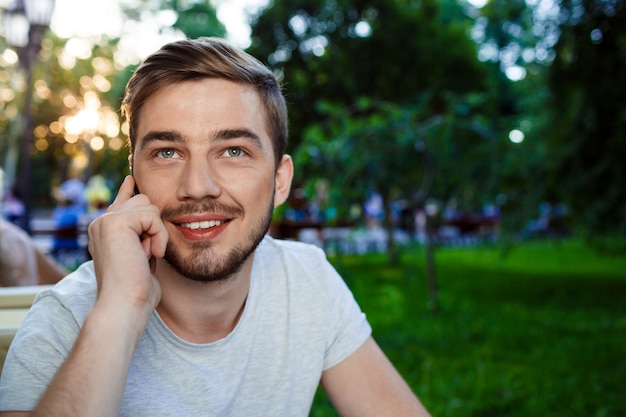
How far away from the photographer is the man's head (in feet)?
5.05

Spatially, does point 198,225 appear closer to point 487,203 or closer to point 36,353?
point 36,353

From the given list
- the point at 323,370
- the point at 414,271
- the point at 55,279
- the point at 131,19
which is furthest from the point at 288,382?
the point at 131,19

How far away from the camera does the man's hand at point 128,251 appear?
1274 millimetres

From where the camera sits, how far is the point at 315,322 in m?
1.70

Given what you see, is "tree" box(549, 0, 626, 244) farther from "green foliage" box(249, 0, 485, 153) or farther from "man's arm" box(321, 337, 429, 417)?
"green foliage" box(249, 0, 485, 153)

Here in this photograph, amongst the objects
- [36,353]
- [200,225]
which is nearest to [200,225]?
[200,225]

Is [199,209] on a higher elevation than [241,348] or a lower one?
higher

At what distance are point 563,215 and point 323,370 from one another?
7398mm

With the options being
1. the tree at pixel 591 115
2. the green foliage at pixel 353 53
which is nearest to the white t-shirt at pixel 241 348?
the tree at pixel 591 115

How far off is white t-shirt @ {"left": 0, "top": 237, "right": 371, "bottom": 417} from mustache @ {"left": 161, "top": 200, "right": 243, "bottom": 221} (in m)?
0.25

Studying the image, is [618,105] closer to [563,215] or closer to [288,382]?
[563,215]

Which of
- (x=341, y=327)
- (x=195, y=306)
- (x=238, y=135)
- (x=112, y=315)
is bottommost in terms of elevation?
(x=341, y=327)

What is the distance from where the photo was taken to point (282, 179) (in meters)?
1.88

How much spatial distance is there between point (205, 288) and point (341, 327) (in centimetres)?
43
